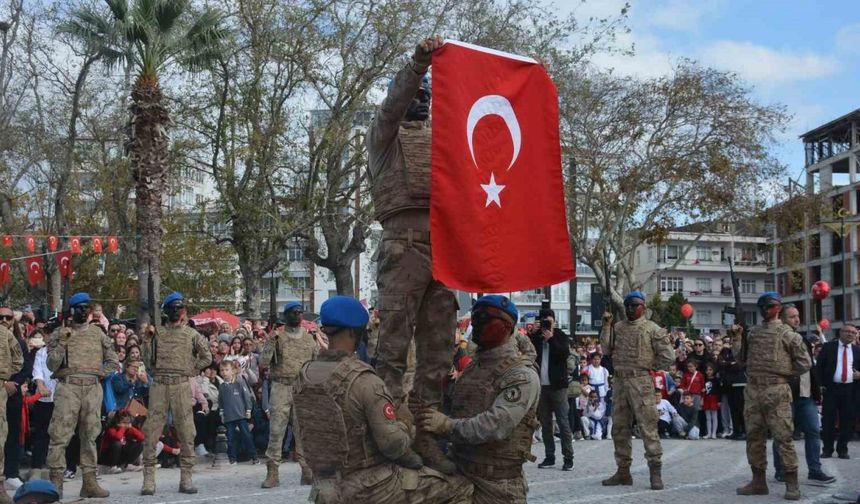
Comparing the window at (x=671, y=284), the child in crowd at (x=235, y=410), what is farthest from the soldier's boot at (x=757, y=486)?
the window at (x=671, y=284)

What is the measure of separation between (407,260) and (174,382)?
6.54 meters

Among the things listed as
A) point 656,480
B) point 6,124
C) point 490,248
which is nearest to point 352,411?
point 490,248

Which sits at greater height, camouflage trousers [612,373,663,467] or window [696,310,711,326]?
window [696,310,711,326]

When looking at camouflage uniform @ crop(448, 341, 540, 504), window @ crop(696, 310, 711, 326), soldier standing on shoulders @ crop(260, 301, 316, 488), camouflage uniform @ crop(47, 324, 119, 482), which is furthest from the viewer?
window @ crop(696, 310, 711, 326)

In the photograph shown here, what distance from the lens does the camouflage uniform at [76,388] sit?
1234cm

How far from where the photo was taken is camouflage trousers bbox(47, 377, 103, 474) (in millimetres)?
12297

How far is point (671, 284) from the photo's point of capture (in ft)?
358

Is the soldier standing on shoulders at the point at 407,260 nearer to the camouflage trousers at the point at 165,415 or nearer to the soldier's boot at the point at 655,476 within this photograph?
the soldier's boot at the point at 655,476

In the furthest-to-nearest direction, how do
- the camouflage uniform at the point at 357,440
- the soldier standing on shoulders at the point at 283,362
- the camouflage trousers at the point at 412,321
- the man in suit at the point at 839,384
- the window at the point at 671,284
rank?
the window at the point at 671,284
the man in suit at the point at 839,384
the soldier standing on shoulders at the point at 283,362
the camouflage trousers at the point at 412,321
the camouflage uniform at the point at 357,440

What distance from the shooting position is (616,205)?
38.3 metres

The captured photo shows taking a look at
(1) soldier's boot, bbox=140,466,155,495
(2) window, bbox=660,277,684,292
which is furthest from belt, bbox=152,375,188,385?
(2) window, bbox=660,277,684,292

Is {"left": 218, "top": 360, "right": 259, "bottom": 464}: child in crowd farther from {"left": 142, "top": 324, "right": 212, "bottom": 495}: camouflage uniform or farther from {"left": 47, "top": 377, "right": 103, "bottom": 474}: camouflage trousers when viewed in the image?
{"left": 47, "top": 377, "right": 103, "bottom": 474}: camouflage trousers

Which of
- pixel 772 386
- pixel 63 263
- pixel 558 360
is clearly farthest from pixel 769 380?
pixel 63 263

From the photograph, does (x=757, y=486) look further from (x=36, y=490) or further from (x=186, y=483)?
(x=36, y=490)
